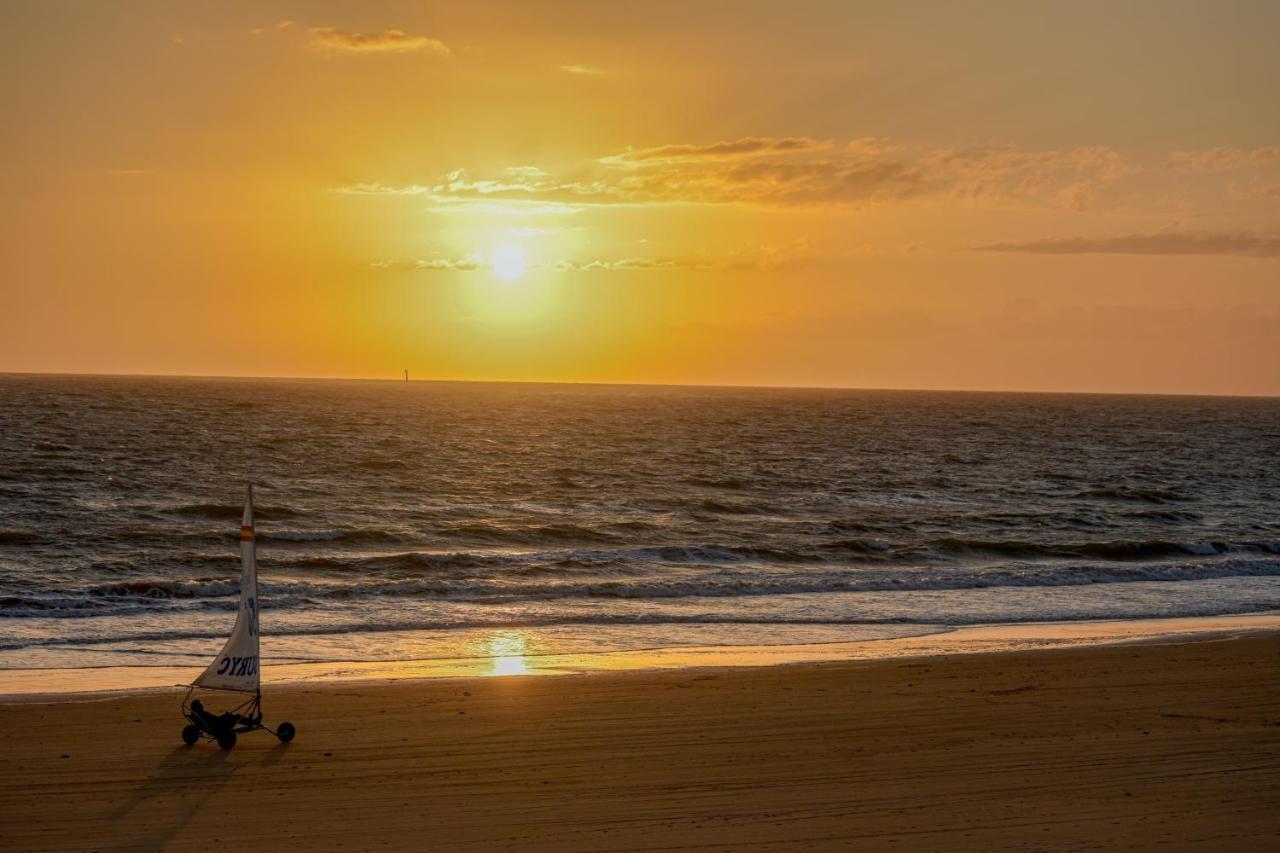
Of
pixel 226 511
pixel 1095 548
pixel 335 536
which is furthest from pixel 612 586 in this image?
pixel 226 511

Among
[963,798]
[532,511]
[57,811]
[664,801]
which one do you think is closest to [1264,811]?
[963,798]

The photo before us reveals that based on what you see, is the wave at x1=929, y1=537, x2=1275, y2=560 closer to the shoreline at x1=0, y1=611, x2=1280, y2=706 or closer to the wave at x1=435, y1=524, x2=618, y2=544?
the wave at x1=435, y1=524, x2=618, y2=544

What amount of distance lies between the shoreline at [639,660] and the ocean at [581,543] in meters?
0.76

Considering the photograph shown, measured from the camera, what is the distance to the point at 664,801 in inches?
432

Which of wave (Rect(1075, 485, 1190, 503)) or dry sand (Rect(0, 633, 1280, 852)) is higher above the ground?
dry sand (Rect(0, 633, 1280, 852))

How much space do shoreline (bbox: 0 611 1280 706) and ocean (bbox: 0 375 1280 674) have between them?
76cm

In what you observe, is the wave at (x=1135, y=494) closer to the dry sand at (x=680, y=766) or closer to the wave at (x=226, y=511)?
the wave at (x=226, y=511)

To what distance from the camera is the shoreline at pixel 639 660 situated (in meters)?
16.2

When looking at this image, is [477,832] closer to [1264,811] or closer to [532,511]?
[1264,811]

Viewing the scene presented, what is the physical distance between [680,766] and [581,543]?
80.9 feet

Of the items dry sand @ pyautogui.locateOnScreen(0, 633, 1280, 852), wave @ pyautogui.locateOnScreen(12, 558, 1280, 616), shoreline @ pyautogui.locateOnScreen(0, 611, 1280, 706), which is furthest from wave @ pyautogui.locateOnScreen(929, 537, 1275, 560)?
dry sand @ pyautogui.locateOnScreen(0, 633, 1280, 852)

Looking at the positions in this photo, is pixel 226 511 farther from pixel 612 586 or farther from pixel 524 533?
pixel 612 586

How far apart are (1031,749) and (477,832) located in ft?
20.1

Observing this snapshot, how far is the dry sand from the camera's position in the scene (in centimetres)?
1018
